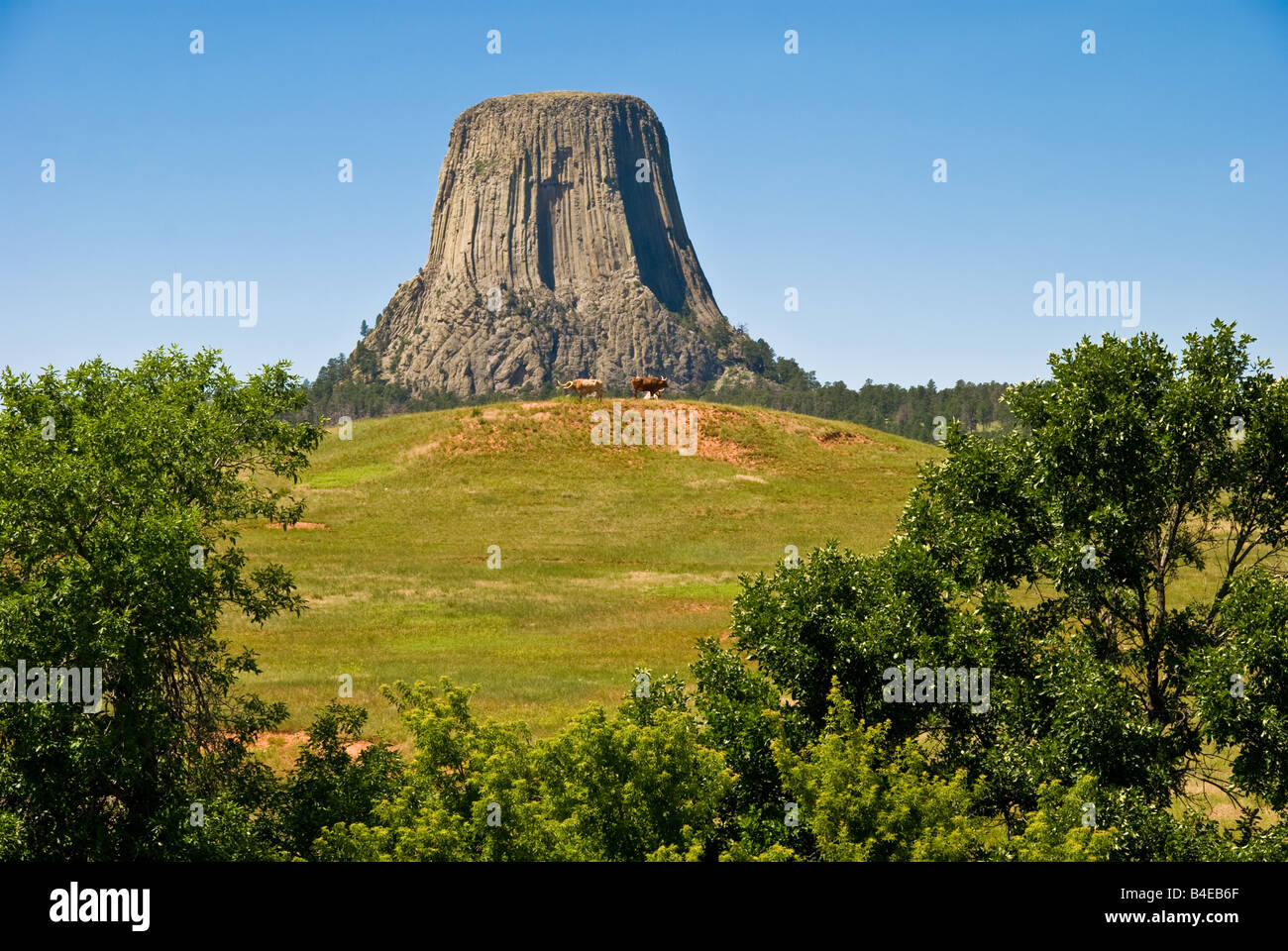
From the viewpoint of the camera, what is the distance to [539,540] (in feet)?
237

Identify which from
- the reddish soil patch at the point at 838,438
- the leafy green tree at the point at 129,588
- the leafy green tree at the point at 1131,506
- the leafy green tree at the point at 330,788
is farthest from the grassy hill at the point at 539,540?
the leafy green tree at the point at 1131,506

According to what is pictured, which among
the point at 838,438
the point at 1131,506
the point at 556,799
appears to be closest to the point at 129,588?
the point at 556,799

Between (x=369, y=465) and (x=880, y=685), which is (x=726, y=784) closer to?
(x=880, y=685)

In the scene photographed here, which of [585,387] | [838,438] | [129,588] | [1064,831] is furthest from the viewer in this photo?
[585,387]

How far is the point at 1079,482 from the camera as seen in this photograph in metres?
23.2

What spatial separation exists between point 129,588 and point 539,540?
52.1 meters

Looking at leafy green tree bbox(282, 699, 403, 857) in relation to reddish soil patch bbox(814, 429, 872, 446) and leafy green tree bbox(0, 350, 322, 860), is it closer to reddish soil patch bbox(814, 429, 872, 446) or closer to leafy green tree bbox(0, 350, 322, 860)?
leafy green tree bbox(0, 350, 322, 860)

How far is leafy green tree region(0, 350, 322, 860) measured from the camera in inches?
767

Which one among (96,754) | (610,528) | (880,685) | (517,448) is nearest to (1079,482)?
(880,685)

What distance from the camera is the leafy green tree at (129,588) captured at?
63.9 feet

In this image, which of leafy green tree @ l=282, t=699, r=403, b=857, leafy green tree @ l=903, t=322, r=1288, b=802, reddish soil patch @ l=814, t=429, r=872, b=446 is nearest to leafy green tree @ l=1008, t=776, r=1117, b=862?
leafy green tree @ l=903, t=322, r=1288, b=802

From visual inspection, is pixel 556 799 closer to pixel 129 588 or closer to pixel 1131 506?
pixel 129 588

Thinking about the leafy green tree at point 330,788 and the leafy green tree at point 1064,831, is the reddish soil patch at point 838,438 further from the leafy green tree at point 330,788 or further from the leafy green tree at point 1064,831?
the leafy green tree at point 1064,831
